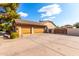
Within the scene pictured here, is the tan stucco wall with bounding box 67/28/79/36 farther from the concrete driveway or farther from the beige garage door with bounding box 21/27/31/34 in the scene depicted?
the concrete driveway

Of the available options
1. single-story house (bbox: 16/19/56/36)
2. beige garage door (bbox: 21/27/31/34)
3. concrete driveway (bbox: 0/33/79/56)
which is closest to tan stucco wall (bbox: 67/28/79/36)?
single-story house (bbox: 16/19/56/36)

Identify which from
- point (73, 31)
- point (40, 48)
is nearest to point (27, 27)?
point (73, 31)

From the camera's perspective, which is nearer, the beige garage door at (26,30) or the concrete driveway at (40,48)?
the concrete driveway at (40,48)

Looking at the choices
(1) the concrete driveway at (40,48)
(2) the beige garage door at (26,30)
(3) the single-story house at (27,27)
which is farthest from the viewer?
(2) the beige garage door at (26,30)

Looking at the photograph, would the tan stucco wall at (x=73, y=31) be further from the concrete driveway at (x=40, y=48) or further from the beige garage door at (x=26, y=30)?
the concrete driveway at (x=40, y=48)

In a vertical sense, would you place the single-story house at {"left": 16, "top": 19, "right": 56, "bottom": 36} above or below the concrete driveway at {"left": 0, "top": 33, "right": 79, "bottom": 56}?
above

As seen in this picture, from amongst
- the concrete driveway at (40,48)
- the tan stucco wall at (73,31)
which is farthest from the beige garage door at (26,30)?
the tan stucco wall at (73,31)

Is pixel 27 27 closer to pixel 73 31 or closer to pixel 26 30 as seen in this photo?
pixel 26 30

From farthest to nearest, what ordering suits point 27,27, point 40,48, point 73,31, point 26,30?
1. point 73,31
2. point 27,27
3. point 26,30
4. point 40,48

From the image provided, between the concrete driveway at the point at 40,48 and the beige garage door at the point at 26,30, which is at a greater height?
the beige garage door at the point at 26,30

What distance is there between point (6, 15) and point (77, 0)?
6.59m

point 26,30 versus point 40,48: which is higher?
point 26,30

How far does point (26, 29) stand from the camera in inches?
487

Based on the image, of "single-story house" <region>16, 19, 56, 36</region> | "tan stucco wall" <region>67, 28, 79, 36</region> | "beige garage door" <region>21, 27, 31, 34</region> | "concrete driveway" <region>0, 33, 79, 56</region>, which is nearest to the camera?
"concrete driveway" <region>0, 33, 79, 56</region>
